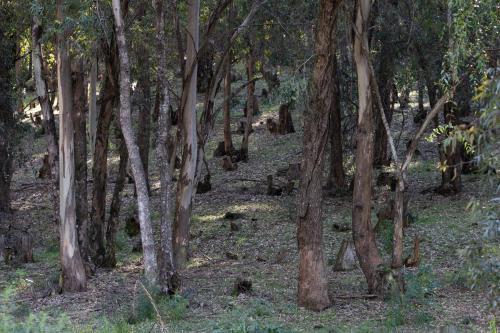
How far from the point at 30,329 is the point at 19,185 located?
20.6 m

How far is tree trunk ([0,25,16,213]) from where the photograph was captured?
19547 millimetres

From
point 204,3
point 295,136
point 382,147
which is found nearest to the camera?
Result: point 204,3

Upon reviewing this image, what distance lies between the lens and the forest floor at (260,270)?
35.4 ft

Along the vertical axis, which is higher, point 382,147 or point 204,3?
point 204,3

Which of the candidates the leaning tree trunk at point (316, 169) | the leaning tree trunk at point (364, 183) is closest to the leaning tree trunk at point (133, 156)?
the leaning tree trunk at point (316, 169)

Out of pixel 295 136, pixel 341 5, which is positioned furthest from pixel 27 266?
pixel 295 136

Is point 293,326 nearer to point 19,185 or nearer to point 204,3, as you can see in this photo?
point 204,3

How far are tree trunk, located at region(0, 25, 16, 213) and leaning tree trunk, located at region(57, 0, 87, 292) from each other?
636 centimetres

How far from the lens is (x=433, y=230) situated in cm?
1647

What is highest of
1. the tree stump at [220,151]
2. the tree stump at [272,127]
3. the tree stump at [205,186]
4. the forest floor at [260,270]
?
the tree stump at [272,127]

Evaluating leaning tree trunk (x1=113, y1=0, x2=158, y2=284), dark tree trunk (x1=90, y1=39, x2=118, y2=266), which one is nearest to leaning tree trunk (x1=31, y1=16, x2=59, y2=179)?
dark tree trunk (x1=90, y1=39, x2=118, y2=266)

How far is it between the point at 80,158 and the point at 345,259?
5476 mm

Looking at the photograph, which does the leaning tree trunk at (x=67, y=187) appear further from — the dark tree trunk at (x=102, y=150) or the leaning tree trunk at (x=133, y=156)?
the leaning tree trunk at (x=133, y=156)

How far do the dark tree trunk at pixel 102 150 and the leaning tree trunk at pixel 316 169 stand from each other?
4853mm
